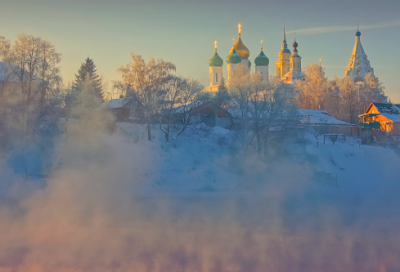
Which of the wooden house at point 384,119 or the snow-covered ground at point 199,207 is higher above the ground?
the wooden house at point 384,119

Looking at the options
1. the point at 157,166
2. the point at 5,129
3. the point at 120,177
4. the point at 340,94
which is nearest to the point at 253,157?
the point at 157,166

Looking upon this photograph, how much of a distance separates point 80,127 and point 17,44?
5.69m

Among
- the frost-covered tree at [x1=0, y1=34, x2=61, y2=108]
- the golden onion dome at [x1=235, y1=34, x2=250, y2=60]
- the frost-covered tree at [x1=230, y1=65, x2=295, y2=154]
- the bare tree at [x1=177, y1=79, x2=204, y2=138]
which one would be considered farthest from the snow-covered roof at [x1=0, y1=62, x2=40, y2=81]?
the golden onion dome at [x1=235, y1=34, x2=250, y2=60]

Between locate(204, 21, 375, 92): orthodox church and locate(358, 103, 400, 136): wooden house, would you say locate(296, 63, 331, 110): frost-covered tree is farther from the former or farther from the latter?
locate(358, 103, 400, 136): wooden house

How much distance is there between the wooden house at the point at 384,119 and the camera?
32.2 meters

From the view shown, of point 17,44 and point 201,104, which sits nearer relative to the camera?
point 17,44

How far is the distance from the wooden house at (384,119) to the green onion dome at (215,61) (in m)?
23.1

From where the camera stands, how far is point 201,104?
91.1 ft

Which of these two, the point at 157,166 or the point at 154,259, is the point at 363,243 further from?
the point at 157,166

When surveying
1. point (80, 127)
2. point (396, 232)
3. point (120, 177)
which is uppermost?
point (80, 127)

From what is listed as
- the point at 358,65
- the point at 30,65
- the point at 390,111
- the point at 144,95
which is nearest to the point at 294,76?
the point at 358,65

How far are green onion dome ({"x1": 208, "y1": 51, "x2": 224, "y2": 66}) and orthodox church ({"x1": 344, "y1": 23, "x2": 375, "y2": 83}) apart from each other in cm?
1663

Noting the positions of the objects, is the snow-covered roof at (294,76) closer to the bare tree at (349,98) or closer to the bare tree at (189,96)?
the bare tree at (349,98)

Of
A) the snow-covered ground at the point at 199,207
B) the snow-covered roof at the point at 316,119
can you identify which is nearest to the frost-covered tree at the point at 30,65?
the snow-covered ground at the point at 199,207
